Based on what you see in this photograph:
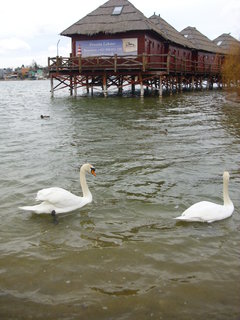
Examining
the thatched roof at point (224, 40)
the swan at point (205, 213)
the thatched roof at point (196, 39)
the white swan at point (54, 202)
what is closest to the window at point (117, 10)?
the thatched roof at point (196, 39)

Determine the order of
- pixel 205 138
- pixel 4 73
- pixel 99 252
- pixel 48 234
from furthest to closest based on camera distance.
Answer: pixel 4 73 < pixel 205 138 < pixel 48 234 < pixel 99 252

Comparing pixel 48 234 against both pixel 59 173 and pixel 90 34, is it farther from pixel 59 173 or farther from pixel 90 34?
pixel 90 34

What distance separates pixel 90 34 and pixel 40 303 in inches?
1030

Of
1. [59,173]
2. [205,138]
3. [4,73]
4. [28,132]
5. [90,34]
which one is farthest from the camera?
[4,73]

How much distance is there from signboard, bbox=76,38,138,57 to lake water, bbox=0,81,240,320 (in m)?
18.1

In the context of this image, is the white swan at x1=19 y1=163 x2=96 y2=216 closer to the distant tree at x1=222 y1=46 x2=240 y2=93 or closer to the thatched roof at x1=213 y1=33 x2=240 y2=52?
the distant tree at x1=222 y1=46 x2=240 y2=93

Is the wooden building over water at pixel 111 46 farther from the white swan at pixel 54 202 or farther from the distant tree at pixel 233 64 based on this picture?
the white swan at pixel 54 202

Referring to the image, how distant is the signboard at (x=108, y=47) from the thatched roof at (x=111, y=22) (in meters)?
0.90

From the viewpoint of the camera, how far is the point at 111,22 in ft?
91.8

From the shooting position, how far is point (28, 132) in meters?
13.9

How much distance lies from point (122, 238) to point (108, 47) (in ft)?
81.0

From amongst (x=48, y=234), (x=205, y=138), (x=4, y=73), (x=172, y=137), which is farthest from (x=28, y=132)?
(x=4, y=73)

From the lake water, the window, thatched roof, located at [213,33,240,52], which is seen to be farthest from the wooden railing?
thatched roof, located at [213,33,240,52]

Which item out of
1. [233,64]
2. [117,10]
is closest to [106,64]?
[117,10]
